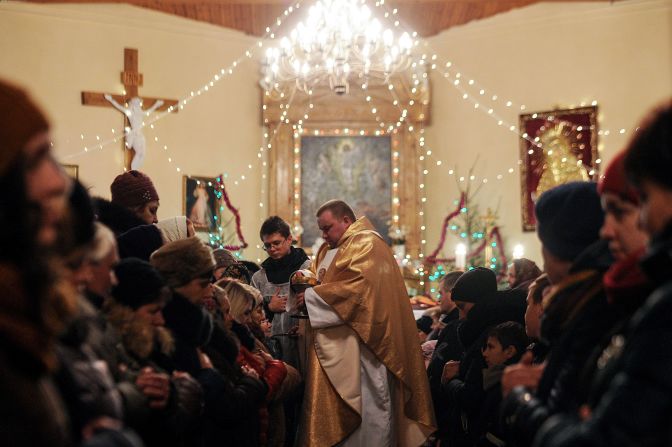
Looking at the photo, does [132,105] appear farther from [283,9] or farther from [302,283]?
[302,283]

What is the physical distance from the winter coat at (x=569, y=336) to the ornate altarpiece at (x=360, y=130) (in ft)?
38.6

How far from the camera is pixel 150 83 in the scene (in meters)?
14.1

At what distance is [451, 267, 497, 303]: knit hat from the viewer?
632cm

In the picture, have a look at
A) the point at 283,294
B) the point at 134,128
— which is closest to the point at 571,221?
the point at 283,294

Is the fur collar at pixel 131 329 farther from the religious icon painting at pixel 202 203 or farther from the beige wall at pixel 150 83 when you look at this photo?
the religious icon painting at pixel 202 203

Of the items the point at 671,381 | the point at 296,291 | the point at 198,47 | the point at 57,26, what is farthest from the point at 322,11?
the point at 671,381

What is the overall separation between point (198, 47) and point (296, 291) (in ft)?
26.5

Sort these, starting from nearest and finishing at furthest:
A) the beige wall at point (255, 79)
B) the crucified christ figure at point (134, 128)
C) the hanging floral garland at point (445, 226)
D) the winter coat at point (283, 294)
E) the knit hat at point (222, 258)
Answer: the knit hat at point (222, 258) → the winter coat at point (283, 294) → the beige wall at point (255, 79) → the crucified christ figure at point (134, 128) → the hanging floral garland at point (445, 226)

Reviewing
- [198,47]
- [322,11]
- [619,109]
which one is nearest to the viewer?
[322,11]

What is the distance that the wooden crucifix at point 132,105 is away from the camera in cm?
1331

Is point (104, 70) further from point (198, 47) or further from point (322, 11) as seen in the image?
point (322, 11)

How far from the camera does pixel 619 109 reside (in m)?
13.5

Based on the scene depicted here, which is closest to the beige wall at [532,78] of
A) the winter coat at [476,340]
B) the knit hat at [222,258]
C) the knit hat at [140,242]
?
the knit hat at [222,258]

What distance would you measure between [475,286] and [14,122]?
15.6 feet
